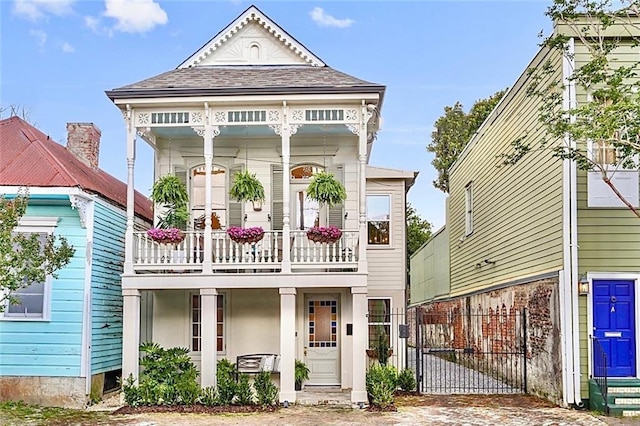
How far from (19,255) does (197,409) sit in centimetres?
408

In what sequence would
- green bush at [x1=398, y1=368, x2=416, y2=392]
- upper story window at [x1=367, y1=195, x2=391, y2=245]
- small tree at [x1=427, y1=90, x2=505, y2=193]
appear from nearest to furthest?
green bush at [x1=398, y1=368, x2=416, y2=392], upper story window at [x1=367, y1=195, x2=391, y2=245], small tree at [x1=427, y1=90, x2=505, y2=193]

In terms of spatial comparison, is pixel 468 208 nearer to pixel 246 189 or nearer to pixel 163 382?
pixel 246 189

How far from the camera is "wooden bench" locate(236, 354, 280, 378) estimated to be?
1457 cm

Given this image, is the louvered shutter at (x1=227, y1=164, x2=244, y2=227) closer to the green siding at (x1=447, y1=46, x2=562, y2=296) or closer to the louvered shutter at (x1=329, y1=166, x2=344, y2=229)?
the louvered shutter at (x1=329, y1=166, x2=344, y2=229)

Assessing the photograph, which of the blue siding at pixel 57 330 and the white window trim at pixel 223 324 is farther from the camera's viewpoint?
the white window trim at pixel 223 324

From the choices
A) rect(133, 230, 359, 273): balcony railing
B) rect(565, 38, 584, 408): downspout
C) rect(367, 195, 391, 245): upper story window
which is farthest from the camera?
rect(367, 195, 391, 245): upper story window

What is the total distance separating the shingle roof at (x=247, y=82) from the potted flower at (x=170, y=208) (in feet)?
5.83

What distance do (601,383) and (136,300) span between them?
862 cm

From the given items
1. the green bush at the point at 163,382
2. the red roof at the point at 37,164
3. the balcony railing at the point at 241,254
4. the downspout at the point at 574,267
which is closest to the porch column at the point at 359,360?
the balcony railing at the point at 241,254

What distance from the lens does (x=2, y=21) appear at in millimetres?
14586

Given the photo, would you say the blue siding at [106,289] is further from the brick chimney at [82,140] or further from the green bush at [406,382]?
the green bush at [406,382]

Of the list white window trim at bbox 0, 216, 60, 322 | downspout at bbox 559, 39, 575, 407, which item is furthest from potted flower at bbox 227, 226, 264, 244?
downspout at bbox 559, 39, 575, 407

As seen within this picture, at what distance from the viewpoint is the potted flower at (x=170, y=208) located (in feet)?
46.0

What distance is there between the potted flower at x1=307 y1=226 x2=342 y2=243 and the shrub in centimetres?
339
